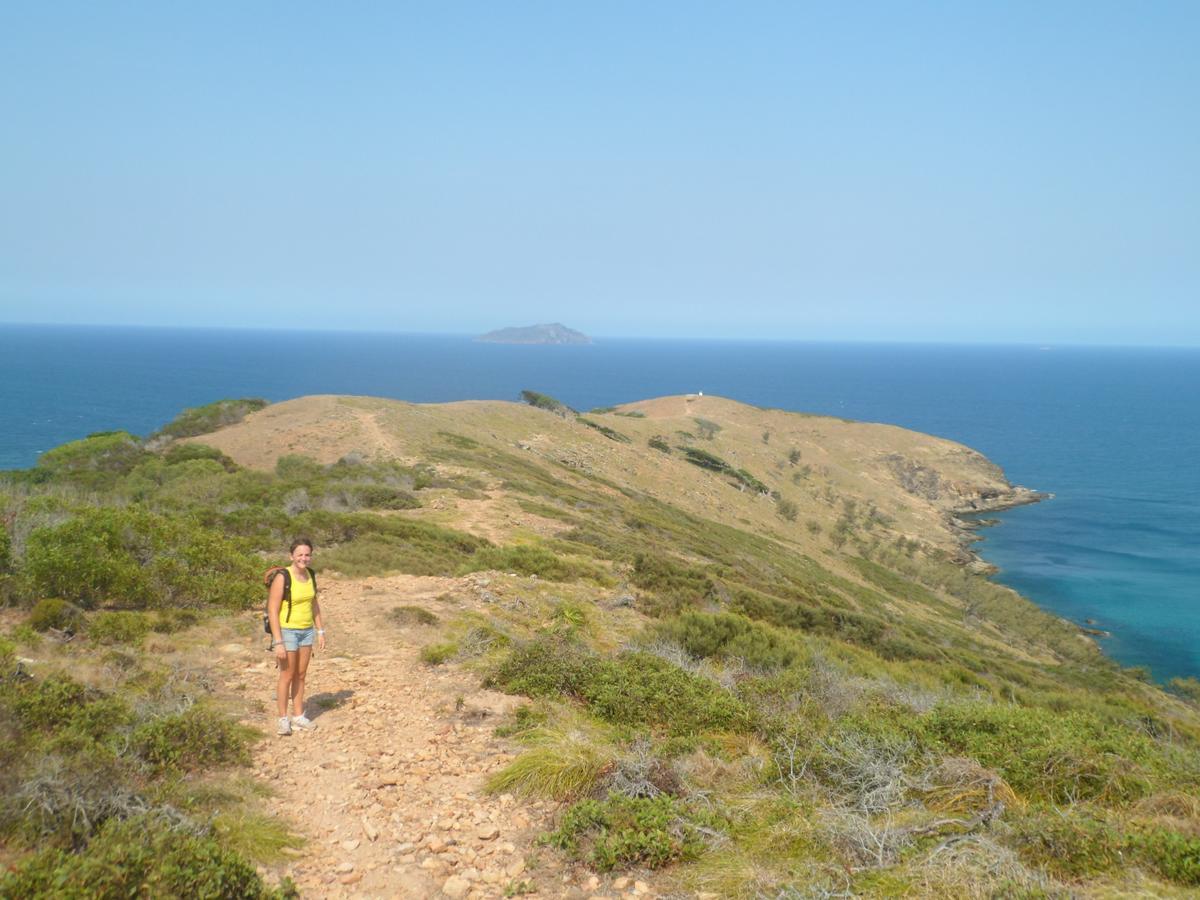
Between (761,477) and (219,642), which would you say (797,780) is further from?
(761,477)

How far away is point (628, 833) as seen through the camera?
4.84 metres

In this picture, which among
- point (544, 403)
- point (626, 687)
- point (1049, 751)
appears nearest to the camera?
point (1049, 751)

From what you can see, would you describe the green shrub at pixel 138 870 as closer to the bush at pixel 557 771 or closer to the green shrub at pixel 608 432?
the bush at pixel 557 771

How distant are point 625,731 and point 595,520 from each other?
1894cm

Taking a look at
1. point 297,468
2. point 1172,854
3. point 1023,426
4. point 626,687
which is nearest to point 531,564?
point 626,687

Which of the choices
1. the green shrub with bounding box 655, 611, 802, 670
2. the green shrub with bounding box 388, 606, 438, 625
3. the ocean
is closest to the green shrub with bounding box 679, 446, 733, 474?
the ocean

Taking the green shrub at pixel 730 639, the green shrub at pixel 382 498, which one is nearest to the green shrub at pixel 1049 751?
the green shrub at pixel 730 639

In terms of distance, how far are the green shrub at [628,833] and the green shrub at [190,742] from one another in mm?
3115

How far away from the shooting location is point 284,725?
6785 mm

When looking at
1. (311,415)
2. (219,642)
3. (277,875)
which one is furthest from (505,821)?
(311,415)

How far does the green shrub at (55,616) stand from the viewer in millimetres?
8242

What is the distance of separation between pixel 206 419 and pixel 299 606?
118 ft

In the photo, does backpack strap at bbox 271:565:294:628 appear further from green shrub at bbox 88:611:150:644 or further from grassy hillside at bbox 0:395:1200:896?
green shrub at bbox 88:611:150:644

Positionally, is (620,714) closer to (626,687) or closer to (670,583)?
(626,687)
